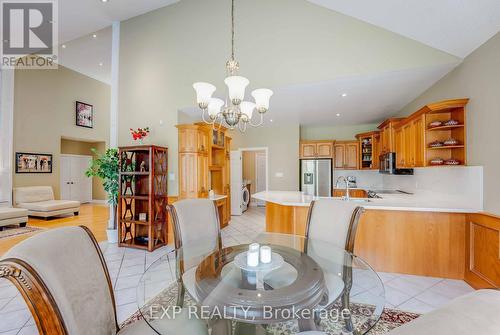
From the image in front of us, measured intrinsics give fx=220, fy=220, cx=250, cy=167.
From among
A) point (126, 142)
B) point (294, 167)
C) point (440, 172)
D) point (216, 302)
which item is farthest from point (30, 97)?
point (440, 172)

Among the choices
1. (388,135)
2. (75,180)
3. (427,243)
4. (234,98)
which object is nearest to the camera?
(234,98)

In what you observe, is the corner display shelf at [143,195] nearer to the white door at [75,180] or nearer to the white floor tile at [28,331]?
the white floor tile at [28,331]

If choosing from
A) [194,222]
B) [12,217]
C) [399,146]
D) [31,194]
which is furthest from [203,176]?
[31,194]

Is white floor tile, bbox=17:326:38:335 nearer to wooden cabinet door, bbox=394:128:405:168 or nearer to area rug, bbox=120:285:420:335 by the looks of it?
area rug, bbox=120:285:420:335

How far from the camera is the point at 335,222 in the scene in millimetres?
2010

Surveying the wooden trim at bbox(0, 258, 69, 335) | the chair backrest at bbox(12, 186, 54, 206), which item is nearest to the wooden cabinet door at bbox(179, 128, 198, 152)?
the wooden trim at bbox(0, 258, 69, 335)

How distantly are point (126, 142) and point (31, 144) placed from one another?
4.04m

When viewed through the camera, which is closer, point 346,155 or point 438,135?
point 438,135

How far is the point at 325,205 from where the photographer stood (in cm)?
213

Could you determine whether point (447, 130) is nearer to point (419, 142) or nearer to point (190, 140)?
point (419, 142)

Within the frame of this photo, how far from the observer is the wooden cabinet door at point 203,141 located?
408 cm

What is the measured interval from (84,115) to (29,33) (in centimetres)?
303

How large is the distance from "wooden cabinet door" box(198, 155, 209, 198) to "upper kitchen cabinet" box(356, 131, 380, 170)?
417 centimetres

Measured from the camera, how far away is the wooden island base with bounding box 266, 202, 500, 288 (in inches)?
95.7
